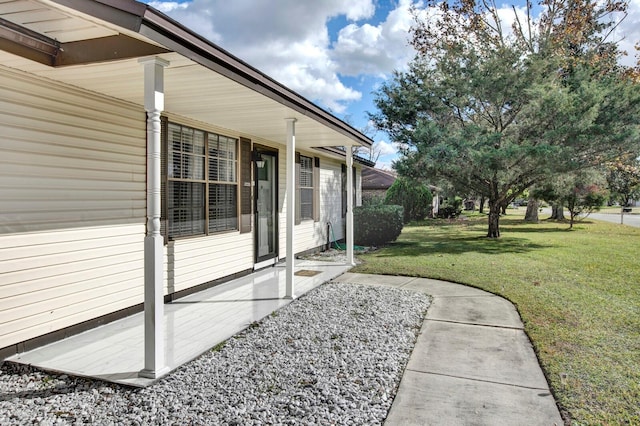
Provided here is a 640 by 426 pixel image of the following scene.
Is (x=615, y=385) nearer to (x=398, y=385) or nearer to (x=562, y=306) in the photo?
(x=398, y=385)

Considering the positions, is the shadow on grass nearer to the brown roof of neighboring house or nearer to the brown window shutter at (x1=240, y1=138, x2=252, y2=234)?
the brown window shutter at (x1=240, y1=138, x2=252, y2=234)

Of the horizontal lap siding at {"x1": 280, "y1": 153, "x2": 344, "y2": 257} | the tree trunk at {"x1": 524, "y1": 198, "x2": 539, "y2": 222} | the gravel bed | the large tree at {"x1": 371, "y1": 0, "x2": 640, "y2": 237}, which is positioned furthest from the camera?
the tree trunk at {"x1": 524, "y1": 198, "x2": 539, "y2": 222}

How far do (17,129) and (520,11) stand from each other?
2131 cm

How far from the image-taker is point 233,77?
340 cm

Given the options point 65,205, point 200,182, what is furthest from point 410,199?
point 65,205

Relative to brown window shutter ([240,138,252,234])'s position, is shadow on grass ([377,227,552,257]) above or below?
below

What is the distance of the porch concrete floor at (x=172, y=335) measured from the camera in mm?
3249

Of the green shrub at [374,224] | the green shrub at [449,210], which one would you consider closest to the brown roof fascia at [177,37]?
the green shrub at [374,224]

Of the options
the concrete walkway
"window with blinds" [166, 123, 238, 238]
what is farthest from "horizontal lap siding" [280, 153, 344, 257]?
the concrete walkway

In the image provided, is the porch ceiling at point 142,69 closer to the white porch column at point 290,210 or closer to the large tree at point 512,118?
the white porch column at point 290,210

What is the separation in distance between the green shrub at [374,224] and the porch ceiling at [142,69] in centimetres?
640

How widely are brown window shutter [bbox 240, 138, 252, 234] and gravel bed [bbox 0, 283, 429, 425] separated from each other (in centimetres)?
282

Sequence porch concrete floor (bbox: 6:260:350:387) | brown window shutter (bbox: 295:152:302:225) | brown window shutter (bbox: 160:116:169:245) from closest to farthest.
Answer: porch concrete floor (bbox: 6:260:350:387), brown window shutter (bbox: 160:116:169:245), brown window shutter (bbox: 295:152:302:225)

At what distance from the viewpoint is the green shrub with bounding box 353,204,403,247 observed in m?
11.3
